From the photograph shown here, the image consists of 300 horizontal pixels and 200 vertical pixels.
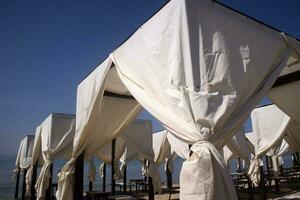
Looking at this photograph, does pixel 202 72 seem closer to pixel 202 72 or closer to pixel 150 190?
pixel 202 72

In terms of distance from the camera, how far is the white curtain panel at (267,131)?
21.3ft

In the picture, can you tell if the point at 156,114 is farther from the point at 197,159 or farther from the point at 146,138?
the point at 146,138

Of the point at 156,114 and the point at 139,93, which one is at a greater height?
the point at 139,93

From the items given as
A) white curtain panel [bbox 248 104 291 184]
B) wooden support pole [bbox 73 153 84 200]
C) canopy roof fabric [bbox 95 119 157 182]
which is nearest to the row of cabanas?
wooden support pole [bbox 73 153 84 200]

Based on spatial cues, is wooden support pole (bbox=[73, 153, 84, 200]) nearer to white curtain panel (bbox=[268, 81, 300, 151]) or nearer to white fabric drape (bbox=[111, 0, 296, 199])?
white fabric drape (bbox=[111, 0, 296, 199])

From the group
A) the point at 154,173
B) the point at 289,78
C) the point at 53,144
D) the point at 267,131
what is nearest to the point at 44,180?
the point at 53,144

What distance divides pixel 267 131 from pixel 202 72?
514 centimetres

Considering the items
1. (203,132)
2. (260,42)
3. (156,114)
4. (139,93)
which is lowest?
(203,132)

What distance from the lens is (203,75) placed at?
99.2 inches

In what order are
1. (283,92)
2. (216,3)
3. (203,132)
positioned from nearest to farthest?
(203,132), (216,3), (283,92)

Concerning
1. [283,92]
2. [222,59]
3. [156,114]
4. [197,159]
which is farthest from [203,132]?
[283,92]

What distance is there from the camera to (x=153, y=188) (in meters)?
8.31

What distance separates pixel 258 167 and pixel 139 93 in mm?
5118

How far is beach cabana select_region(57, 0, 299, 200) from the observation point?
2.19 metres
